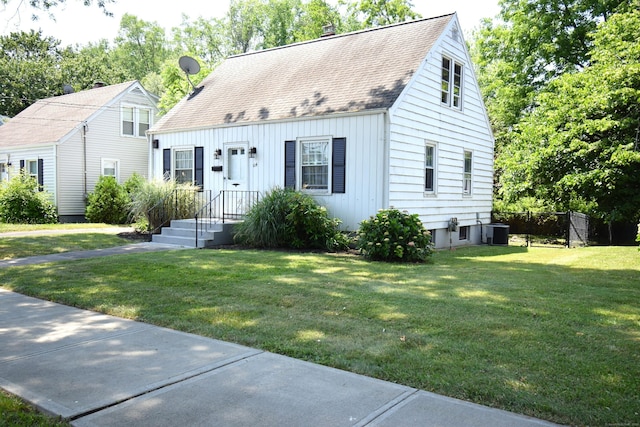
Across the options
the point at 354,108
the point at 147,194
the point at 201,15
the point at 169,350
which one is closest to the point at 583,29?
the point at 354,108

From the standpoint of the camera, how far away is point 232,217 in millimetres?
14766

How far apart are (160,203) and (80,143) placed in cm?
995

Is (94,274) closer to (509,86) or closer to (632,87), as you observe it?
(632,87)

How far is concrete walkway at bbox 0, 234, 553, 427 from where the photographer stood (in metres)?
3.09

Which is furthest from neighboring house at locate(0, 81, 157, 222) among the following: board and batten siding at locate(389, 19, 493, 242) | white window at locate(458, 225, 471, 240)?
white window at locate(458, 225, 471, 240)

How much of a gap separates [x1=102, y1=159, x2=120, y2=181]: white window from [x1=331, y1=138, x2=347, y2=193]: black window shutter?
45.8 feet

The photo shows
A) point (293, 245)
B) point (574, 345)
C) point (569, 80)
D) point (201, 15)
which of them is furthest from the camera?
point (201, 15)

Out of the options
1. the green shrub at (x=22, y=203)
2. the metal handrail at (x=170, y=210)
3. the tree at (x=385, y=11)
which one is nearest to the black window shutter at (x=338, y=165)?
the metal handrail at (x=170, y=210)

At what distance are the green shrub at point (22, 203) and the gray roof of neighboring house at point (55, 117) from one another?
7.87ft

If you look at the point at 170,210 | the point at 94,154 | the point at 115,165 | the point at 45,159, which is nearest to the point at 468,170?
the point at 170,210

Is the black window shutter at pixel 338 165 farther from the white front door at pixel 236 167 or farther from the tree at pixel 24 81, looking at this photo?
the tree at pixel 24 81

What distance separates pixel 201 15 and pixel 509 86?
30204 millimetres

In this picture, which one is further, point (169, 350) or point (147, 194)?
point (147, 194)

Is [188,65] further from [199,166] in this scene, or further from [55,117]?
[55,117]
